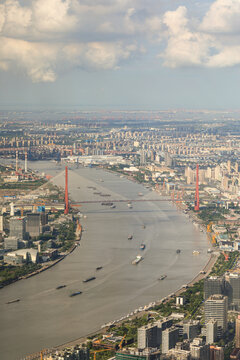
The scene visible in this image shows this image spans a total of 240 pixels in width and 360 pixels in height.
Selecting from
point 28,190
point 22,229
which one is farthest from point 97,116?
point 22,229

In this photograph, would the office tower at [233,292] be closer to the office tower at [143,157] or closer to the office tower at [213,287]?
the office tower at [213,287]

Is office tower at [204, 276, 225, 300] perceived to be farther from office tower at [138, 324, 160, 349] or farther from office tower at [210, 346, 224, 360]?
office tower at [210, 346, 224, 360]

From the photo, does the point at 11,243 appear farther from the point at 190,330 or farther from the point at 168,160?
the point at 168,160

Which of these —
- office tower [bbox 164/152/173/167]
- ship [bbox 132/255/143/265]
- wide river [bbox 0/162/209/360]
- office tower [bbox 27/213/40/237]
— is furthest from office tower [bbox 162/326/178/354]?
office tower [bbox 164/152/173/167]

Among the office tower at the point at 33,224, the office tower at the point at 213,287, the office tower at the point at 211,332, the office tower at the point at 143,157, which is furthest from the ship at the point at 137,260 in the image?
the office tower at the point at 143,157

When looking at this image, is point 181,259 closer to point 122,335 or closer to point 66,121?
point 122,335
